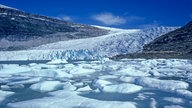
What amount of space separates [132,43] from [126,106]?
2409cm

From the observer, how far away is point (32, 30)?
49.5 meters

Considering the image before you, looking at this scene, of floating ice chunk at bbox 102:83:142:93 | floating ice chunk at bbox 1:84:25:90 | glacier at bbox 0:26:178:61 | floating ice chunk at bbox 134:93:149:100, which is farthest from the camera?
glacier at bbox 0:26:178:61

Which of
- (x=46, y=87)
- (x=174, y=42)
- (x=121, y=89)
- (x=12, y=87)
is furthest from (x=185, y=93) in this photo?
(x=174, y=42)

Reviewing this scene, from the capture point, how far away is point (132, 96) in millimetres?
5355

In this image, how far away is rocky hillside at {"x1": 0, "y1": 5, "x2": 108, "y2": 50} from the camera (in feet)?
141

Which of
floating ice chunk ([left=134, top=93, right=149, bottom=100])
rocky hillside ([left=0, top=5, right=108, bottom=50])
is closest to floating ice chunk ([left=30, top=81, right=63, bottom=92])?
floating ice chunk ([left=134, top=93, right=149, bottom=100])

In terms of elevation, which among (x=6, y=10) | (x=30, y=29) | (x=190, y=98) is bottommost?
(x=190, y=98)

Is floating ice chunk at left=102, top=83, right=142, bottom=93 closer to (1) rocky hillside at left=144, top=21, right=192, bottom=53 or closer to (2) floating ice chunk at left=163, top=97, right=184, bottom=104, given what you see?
(2) floating ice chunk at left=163, top=97, right=184, bottom=104

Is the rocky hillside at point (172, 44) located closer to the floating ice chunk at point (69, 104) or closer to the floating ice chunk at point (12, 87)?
the floating ice chunk at point (12, 87)

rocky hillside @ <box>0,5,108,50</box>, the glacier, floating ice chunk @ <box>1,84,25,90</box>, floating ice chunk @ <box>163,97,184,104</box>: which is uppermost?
rocky hillside @ <box>0,5,108,50</box>

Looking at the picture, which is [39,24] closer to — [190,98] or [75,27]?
[75,27]

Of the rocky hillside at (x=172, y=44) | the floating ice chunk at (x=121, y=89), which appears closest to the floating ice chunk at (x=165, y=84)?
the floating ice chunk at (x=121, y=89)

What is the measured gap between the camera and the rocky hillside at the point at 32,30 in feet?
141

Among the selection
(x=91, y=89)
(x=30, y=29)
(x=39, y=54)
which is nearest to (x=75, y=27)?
(x=30, y=29)
